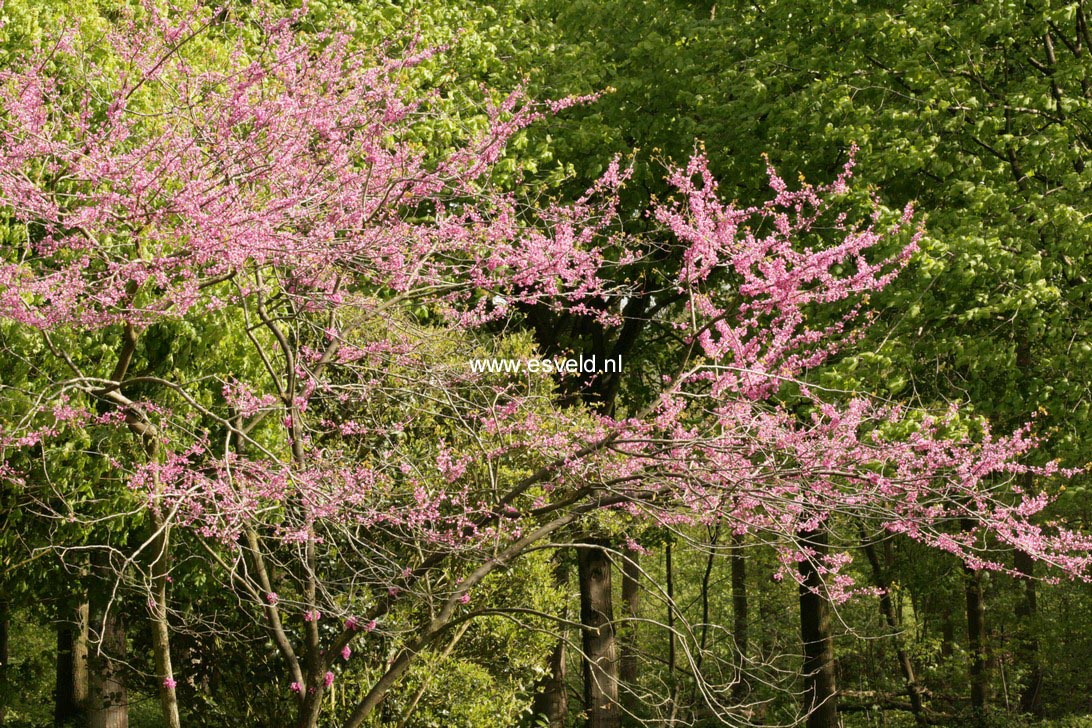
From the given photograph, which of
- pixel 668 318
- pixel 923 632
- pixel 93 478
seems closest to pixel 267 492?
pixel 93 478

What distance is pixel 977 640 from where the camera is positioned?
17.9 meters

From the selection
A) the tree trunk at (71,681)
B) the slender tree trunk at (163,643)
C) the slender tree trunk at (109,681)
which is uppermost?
the slender tree trunk at (163,643)

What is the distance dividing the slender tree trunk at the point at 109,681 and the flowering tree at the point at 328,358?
5.88 ft

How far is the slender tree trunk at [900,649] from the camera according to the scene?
1805cm

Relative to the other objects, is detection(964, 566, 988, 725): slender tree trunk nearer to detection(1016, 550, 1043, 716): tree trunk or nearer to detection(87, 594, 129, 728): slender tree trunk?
detection(1016, 550, 1043, 716): tree trunk

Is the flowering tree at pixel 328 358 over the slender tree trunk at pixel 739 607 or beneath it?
over

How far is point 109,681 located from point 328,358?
727 cm

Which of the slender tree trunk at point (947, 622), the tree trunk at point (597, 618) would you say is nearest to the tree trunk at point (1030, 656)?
the slender tree trunk at point (947, 622)

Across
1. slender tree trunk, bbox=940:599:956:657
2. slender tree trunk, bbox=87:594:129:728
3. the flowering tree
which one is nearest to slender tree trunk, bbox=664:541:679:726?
the flowering tree

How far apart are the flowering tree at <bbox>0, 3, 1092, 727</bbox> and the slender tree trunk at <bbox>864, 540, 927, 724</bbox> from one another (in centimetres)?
910

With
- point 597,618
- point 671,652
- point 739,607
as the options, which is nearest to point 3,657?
point 597,618

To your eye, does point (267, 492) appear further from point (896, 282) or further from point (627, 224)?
point (627, 224)

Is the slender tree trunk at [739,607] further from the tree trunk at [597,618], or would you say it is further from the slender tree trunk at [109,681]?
the slender tree trunk at [109,681]

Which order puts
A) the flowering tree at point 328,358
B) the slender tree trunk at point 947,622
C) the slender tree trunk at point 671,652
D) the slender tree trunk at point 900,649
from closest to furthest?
the flowering tree at point 328,358 → the slender tree trunk at point 671,652 → the slender tree trunk at point 900,649 → the slender tree trunk at point 947,622
